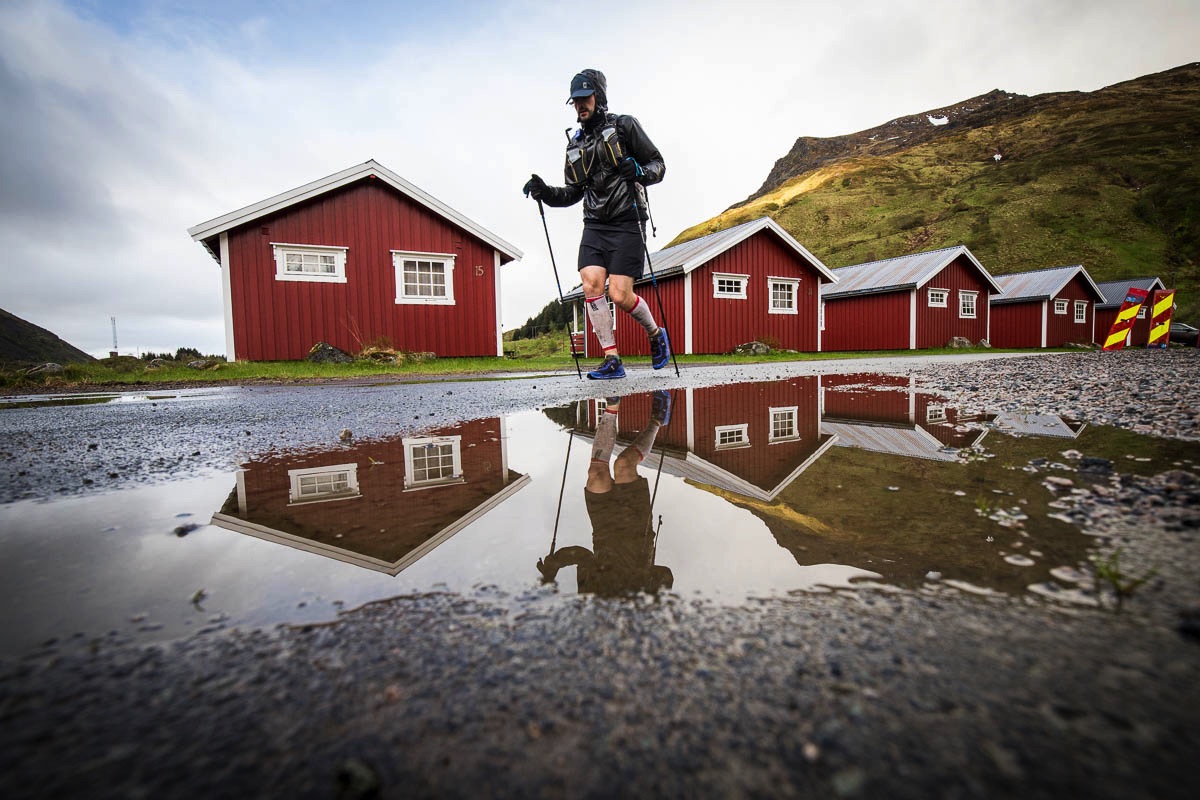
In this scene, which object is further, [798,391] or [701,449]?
[798,391]

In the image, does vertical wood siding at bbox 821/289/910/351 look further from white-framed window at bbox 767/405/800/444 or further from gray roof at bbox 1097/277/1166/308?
white-framed window at bbox 767/405/800/444

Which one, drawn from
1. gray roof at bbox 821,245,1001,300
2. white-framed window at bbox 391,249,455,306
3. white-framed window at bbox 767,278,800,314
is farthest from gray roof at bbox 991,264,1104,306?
white-framed window at bbox 391,249,455,306

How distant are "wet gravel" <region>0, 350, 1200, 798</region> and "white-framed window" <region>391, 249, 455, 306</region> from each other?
14682 millimetres

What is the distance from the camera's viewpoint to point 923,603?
0.92m

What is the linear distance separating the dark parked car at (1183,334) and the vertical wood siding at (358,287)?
38.1m

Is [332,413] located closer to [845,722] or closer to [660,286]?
[845,722]

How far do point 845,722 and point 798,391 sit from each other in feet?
14.6

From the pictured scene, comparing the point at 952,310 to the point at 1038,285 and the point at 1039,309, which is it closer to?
the point at 1039,309

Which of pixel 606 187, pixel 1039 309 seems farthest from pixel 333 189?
pixel 1039 309

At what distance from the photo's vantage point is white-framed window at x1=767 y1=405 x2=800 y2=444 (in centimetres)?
262

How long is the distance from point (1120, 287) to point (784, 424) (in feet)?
161

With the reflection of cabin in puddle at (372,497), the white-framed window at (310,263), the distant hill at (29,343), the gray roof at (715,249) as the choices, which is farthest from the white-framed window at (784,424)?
the distant hill at (29,343)

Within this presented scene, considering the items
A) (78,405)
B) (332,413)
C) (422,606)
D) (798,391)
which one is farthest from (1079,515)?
(78,405)

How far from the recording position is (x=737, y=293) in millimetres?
19203
